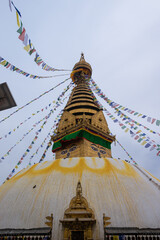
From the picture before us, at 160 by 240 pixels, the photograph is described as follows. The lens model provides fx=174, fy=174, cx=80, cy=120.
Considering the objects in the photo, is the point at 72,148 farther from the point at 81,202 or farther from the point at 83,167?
the point at 81,202

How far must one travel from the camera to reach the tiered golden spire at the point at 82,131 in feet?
44.5

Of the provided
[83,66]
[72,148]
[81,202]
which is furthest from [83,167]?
[83,66]

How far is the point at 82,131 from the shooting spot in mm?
13664

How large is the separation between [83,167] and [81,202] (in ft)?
6.56

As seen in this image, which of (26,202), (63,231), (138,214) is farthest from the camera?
(26,202)

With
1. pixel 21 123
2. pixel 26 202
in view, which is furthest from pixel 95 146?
pixel 26 202

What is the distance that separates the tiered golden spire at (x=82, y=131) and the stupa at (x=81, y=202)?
4.75 m

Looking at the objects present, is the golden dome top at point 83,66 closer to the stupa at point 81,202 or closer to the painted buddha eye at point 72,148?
the painted buddha eye at point 72,148

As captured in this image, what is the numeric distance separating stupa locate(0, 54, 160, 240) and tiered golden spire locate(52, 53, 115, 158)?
475cm

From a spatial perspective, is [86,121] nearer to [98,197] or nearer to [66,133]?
[66,133]

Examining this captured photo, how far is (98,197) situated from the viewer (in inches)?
252

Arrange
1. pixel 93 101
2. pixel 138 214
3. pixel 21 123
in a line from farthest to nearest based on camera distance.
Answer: pixel 93 101 < pixel 21 123 < pixel 138 214

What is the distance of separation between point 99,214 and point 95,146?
8.01m

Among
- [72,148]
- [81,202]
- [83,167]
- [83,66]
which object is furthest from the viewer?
[83,66]
